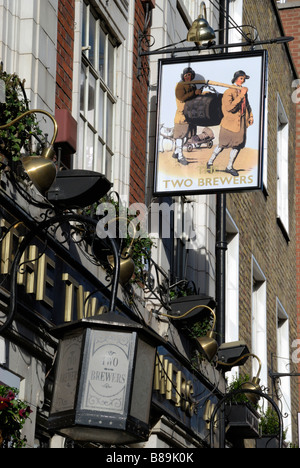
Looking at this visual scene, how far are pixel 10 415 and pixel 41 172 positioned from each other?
1.76 meters

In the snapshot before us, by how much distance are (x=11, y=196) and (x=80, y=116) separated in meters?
2.96

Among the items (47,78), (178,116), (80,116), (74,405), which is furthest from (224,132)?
(74,405)

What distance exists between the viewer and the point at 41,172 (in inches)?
310

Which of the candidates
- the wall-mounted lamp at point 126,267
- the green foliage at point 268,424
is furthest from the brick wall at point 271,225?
the wall-mounted lamp at point 126,267

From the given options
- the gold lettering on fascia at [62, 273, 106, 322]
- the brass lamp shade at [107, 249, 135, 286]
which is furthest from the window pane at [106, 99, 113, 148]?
the gold lettering on fascia at [62, 273, 106, 322]

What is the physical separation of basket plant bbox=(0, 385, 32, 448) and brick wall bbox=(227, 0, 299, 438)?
970 cm

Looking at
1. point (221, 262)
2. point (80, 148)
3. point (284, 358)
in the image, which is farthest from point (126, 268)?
point (284, 358)

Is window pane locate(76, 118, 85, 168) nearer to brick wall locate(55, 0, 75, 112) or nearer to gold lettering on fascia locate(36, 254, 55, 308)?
brick wall locate(55, 0, 75, 112)

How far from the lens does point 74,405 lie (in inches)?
255

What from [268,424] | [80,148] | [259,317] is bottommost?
[268,424]

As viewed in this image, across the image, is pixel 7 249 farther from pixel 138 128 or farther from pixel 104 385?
pixel 138 128
